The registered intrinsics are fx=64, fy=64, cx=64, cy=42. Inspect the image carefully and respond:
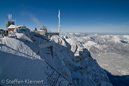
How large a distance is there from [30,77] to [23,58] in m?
2.68

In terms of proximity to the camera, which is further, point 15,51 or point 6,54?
point 15,51

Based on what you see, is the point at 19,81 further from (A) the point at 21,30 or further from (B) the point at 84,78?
(B) the point at 84,78

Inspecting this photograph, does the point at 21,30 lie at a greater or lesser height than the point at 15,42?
greater

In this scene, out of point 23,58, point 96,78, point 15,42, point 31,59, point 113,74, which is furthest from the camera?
point 113,74

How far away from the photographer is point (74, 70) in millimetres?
24172

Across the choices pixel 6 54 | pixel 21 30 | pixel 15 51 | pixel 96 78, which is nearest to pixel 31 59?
pixel 15 51

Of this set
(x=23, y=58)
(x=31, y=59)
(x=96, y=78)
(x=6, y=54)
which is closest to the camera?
(x=6, y=54)

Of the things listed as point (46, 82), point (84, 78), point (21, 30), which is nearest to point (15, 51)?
point (46, 82)

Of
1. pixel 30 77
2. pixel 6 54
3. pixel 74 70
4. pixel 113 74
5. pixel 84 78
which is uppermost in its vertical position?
pixel 6 54

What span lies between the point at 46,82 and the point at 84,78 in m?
19.4

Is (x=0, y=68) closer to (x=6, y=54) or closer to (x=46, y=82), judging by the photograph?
(x=6, y=54)

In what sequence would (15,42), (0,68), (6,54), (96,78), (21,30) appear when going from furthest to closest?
(96,78) < (21,30) < (15,42) < (6,54) < (0,68)

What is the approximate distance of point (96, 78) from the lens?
3069cm

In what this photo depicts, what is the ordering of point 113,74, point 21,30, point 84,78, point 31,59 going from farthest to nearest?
point 113,74, point 84,78, point 21,30, point 31,59
